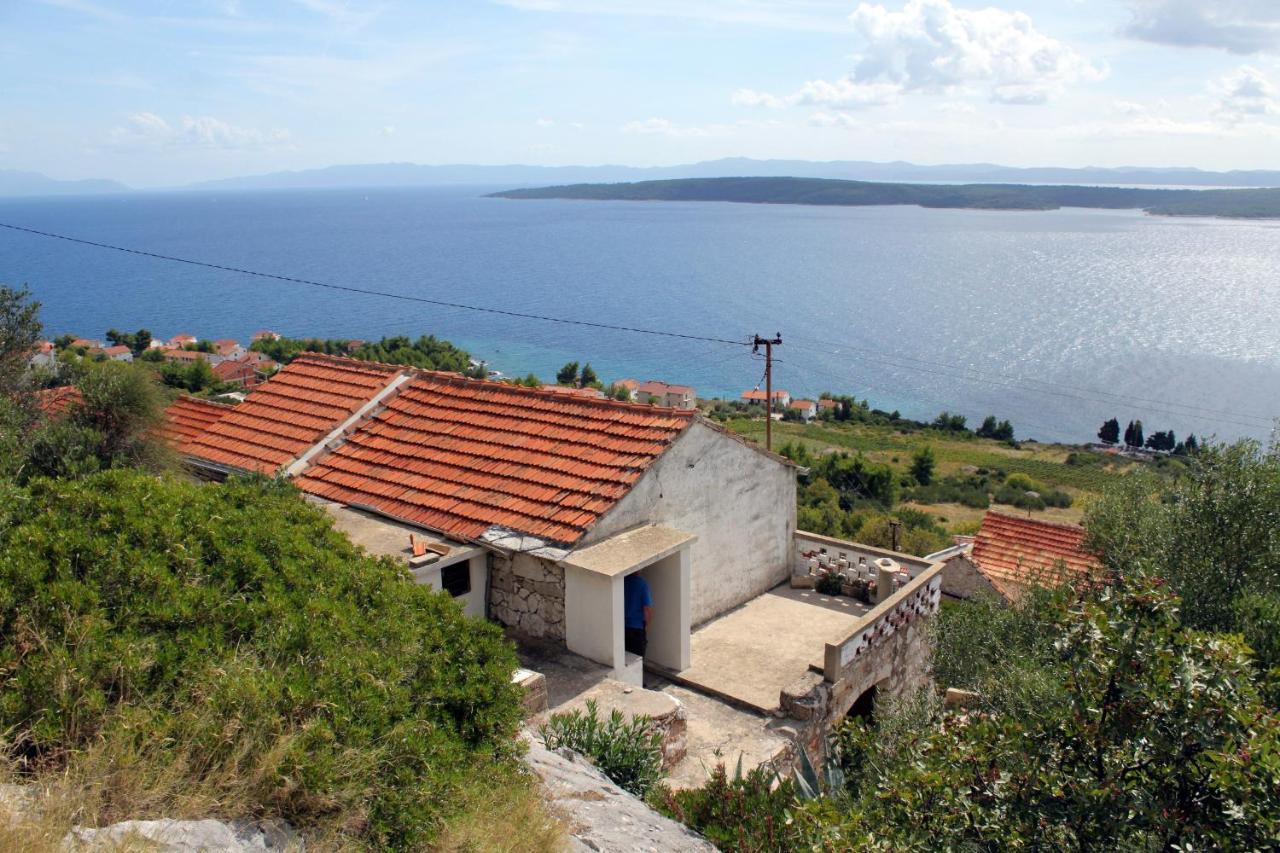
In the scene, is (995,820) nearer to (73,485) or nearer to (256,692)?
(256,692)

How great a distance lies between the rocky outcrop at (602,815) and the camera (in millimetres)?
5473

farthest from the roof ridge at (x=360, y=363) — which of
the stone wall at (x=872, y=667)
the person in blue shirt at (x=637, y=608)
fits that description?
the stone wall at (x=872, y=667)

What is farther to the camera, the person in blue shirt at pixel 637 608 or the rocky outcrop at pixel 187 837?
the person in blue shirt at pixel 637 608

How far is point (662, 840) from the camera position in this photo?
5789 millimetres

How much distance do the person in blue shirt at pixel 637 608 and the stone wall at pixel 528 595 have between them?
80 cm

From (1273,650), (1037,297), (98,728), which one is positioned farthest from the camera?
(1037,297)

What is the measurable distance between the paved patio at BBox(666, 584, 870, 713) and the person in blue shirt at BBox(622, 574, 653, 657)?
2.18 ft

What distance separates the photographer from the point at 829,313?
118 m

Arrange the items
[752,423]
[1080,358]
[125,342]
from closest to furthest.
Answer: [752,423] → [125,342] → [1080,358]

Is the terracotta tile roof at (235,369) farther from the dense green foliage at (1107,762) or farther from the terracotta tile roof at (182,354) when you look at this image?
the dense green foliage at (1107,762)

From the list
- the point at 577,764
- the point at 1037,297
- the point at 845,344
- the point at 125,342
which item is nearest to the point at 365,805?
the point at 577,764

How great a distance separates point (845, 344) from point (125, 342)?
7264cm

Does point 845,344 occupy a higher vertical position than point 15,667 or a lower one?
lower

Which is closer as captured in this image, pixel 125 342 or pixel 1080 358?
pixel 125 342
